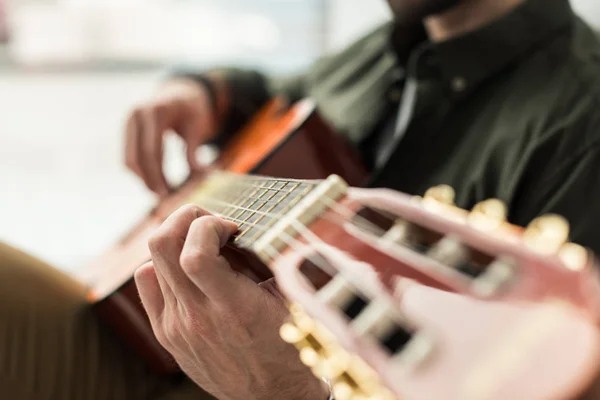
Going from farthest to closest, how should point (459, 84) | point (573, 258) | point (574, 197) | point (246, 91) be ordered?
point (246, 91) → point (459, 84) → point (574, 197) → point (573, 258)

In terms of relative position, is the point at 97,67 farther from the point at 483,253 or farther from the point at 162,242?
the point at 483,253

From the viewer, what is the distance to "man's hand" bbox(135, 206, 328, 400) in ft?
0.95

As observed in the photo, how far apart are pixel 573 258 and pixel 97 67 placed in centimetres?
137

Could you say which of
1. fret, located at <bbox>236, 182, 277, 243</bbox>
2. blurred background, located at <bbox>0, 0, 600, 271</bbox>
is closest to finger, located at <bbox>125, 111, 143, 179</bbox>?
fret, located at <bbox>236, 182, 277, 243</bbox>

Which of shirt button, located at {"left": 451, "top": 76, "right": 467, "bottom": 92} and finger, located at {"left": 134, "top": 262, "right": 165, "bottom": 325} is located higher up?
finger, located at {"left": 134, "top": 262, "right": 165, "bottom": 325}

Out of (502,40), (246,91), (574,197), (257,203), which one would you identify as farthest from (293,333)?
(246,91)

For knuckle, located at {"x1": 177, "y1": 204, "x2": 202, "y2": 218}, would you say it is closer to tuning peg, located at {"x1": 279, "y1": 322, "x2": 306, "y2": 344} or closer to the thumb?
tuning peg, located at {"x1": 279, "y1": 322, "x2": 306, "y2": 344}

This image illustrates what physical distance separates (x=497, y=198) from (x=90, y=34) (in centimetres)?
117

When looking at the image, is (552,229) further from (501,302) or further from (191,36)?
(191,36)

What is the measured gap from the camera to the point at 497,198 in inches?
20.0

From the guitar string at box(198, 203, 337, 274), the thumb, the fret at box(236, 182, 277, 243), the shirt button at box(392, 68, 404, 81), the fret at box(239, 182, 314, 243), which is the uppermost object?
the fret at box(239, 182, 314, 243)

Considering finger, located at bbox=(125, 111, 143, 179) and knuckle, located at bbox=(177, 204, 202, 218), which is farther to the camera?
finger, located at bbox=(125, 111, 143, 179)

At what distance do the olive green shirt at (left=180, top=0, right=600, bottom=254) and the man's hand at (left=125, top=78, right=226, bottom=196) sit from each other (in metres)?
0.27

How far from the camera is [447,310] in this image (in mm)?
197
